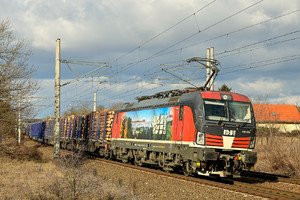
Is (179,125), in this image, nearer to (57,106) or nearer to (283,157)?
(283,157)

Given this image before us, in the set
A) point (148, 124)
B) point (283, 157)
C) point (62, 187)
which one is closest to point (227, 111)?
point (148, 124)

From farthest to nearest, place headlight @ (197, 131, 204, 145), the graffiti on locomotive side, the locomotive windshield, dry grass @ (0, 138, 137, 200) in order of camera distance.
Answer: the graffiti on locomotive side
the locomotive windshield
headlight @ (197, 131, 204, 145)
dry grass @ (0, 138, 137, 200)

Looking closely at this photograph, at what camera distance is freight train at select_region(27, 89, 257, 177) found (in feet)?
44.0

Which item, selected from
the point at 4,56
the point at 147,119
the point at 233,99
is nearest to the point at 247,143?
the point at 233,99

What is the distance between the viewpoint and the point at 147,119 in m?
18.3

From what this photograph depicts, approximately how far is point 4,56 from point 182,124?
1009 centimetres

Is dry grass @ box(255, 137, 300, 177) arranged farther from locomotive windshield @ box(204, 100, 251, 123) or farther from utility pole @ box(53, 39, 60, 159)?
utility pole @ box(53, 39, 60, 159)

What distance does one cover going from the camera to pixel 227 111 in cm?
1384

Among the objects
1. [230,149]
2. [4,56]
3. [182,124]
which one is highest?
[4,56]

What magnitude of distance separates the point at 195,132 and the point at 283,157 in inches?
245

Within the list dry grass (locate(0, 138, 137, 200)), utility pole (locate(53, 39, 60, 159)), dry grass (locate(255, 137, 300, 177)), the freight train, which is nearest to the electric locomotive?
the freight train

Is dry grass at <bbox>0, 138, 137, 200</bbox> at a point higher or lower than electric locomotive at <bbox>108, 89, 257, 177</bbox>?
lower

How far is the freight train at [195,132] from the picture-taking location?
13.4 m

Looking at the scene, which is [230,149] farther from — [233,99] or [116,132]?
[116,132]
